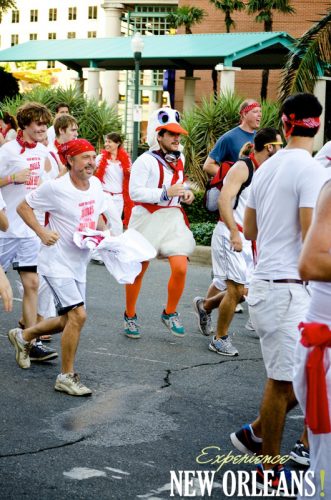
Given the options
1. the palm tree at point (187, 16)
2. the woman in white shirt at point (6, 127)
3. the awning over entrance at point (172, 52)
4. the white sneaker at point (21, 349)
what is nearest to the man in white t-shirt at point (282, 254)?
the white sneaker at point (21, 349)

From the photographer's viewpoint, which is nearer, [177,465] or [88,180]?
[177,465]

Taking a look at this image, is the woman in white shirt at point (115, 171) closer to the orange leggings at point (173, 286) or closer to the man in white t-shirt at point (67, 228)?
the orange leggings at point (173, 286)

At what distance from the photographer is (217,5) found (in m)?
45.0

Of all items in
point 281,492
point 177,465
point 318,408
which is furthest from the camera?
point 177,465

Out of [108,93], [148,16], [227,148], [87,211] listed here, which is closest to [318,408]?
[87,211]

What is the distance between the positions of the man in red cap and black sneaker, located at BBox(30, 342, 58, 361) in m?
1.17

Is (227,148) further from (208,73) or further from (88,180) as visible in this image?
(208,73)

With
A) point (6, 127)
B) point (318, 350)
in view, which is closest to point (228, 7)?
point (6, 127)

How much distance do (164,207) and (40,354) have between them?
1.88 m

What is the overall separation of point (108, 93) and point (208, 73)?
514 centimetres

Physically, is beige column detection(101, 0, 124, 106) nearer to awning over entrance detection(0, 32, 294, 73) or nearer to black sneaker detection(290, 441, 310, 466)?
awning over entrance detection(0, 32, 294, 73)

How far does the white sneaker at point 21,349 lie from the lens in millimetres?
7129

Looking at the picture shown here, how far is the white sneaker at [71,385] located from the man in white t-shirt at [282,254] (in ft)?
5.96

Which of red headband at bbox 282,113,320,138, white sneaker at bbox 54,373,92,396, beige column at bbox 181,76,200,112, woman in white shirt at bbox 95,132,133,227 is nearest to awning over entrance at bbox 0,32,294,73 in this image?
beige column at bbox 181,76,200,112
